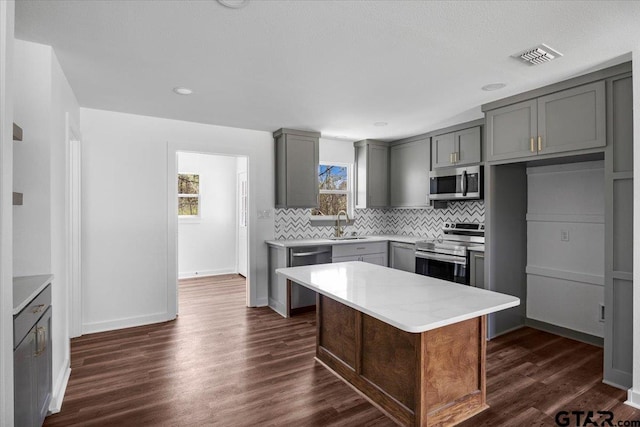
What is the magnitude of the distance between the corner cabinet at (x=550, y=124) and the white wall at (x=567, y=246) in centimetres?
81

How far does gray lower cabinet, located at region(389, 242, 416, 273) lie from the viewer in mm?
4645

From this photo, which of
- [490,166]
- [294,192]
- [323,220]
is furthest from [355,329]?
[323,220]

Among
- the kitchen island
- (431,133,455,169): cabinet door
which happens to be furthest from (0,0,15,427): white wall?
(431,133,455,169): cabinet door

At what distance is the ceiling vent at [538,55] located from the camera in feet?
7.50

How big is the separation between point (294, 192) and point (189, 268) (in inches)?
124

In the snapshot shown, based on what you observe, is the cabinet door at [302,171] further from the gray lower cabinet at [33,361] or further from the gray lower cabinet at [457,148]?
the gray lower cabinet at [33,361]

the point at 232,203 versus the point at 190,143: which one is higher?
the point at 190,143

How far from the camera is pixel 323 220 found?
528cm

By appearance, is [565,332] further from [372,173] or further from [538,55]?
[372,173]

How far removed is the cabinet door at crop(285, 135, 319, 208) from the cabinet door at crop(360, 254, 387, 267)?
1.01 meters

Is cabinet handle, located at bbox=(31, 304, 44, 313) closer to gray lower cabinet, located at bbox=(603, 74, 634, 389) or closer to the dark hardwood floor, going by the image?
the dark hardwood floor

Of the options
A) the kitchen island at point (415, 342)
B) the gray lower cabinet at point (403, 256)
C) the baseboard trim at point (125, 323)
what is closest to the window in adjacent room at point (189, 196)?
the baseboard trim at point (125, 323)

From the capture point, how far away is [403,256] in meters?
4.82

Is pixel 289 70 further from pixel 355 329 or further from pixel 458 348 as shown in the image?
pixel 458 348
